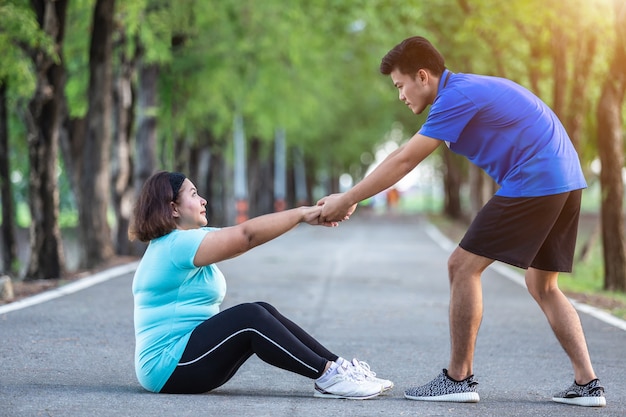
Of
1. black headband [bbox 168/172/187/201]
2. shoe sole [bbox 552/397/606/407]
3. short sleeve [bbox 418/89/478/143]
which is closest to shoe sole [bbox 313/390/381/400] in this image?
shoe sole [bbox 552/397/606/407]

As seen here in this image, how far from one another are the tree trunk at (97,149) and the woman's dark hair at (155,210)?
12.4 metres

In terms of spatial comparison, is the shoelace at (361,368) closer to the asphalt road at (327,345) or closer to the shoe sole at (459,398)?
the asphalt road at (327,345)

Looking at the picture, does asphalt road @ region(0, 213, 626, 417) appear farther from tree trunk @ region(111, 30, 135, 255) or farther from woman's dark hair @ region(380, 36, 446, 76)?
tree trunk @ region(111, 30, 135, 255)

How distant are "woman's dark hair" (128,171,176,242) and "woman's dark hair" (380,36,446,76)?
1.27 m

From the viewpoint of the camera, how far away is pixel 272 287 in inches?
575

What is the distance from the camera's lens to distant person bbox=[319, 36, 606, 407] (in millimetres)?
6156

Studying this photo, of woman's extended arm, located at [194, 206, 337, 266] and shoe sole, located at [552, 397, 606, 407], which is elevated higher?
woman's extended arm, located at [194, 206, 337, 266]

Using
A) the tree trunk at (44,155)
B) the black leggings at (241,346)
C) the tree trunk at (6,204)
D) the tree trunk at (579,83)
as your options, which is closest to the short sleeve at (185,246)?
the black leggings at (241,346)

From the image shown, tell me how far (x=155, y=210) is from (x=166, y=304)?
50 centimetres

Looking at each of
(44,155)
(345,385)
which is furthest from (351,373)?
(44,155)

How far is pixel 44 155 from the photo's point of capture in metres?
16.1

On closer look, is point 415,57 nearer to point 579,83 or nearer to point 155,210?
point 155,210

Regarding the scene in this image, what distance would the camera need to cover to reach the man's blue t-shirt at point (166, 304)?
6137 millimetres

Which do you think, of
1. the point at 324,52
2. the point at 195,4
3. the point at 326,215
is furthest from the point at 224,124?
the point at 326,215
